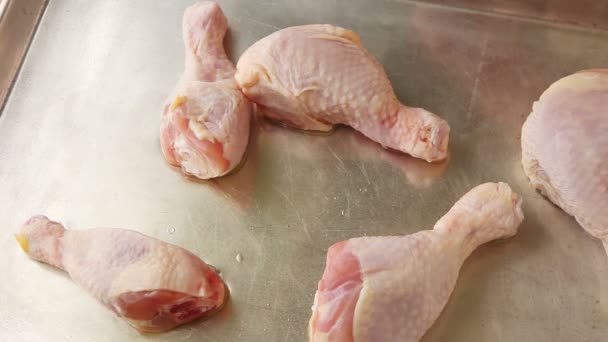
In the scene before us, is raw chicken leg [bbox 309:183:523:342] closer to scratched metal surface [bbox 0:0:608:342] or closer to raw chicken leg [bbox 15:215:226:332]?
scratched metal surface [bbox 0:0:608:342]

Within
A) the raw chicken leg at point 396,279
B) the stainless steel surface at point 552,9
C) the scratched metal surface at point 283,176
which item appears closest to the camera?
the raw chicken leg at point 396,279

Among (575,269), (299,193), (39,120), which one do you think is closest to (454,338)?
(575,269)

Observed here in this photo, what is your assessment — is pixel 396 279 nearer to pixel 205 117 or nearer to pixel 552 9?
pixel 205 117

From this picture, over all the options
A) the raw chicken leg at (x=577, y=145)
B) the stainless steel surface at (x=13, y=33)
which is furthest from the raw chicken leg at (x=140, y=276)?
the raw chicken leg at (x=577, y=145)

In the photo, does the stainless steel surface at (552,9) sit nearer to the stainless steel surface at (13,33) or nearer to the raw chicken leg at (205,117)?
the raw chicken leg at (205,117)

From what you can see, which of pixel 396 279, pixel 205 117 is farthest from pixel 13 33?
pixel 396 279
